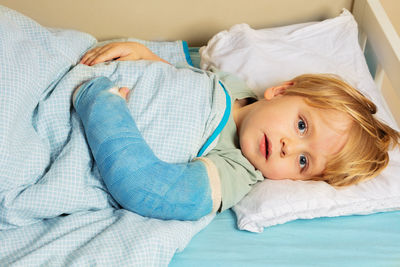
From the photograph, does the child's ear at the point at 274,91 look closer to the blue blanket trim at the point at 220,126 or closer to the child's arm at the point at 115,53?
the blue blanket trim at the point at 220,126

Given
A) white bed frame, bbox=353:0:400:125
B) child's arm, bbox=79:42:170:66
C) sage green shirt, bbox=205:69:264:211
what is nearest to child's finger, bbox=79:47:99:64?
child's arm, bbox=79:42:170:66

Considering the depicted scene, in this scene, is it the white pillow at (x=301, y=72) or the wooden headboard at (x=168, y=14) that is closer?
the white pillow at (x=301, y=72)

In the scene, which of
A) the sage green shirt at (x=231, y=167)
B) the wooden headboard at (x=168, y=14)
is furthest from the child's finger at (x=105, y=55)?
the wooden headboard at (x=168, y=14)


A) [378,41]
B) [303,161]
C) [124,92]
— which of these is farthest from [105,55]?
[378,41]

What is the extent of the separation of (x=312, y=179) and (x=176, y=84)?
392mm

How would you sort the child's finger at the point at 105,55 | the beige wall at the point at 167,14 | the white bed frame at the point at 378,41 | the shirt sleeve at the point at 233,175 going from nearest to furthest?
the shirt sleeve at the point at 233,175, the child's finger at the point at 105,55, the white bed frame at the point at 378,41, the beige wall at the point at 167,14

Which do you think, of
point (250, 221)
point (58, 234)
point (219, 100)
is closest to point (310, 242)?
point (250, 221)

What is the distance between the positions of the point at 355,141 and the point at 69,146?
24.6 inches

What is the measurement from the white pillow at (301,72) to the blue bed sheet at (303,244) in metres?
0.02

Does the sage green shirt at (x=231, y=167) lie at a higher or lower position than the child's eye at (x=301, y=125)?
lower

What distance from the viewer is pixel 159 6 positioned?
1496mm

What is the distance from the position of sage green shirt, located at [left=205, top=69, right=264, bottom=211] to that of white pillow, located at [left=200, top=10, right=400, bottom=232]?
0.03 meters

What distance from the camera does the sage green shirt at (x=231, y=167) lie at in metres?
0.97

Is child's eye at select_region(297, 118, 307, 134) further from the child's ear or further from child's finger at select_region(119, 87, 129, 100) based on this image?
child's finger at select_region(119, 87, 129, 100)
